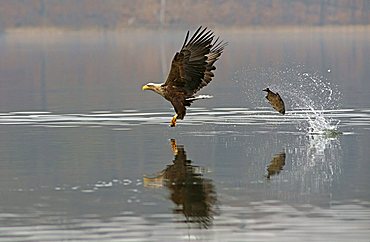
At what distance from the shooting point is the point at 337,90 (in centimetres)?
2914

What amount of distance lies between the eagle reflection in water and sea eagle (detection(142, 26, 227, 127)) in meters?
1.91

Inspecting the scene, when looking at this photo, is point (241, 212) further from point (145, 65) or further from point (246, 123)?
point (145, 65)

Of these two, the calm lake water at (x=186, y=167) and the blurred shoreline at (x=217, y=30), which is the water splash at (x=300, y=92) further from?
the blurred shoreline at (x=217, y=30)

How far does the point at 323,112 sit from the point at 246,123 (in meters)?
2.01

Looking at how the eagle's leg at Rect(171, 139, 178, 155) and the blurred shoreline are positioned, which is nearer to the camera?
the eagle's leg at Rect(171, 139, 178, 155)

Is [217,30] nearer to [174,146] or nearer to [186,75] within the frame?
[186,75]

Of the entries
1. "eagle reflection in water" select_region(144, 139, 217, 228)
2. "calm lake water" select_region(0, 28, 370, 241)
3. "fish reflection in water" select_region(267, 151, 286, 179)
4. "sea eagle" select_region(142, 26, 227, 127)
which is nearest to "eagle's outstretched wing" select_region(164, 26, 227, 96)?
"sea eagle" select_region(142, 26, 227, 127)

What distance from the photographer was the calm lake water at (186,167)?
1204 centimetres

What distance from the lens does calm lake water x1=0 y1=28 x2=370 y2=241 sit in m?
12.0

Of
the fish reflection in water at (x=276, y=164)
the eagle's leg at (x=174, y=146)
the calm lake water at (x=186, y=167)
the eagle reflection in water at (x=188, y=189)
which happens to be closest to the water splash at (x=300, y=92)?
the calm lake water at (x=186, y=167)

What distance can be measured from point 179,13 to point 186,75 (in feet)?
302

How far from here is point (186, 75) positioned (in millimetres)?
18828

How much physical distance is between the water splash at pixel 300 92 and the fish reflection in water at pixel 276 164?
2.44m

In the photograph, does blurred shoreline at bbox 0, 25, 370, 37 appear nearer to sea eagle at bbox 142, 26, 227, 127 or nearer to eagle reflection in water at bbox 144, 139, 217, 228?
sea eagle at bbox 142, 26, 227, 127
